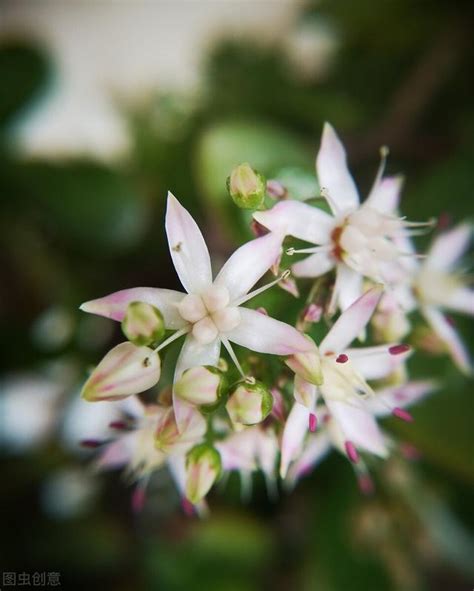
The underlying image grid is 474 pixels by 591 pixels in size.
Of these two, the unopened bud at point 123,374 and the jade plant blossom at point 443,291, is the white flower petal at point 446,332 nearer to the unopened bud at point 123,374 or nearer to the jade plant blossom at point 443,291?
the jade plant blossom at point 443,291

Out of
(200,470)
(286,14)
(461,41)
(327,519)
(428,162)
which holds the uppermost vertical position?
(286,14)

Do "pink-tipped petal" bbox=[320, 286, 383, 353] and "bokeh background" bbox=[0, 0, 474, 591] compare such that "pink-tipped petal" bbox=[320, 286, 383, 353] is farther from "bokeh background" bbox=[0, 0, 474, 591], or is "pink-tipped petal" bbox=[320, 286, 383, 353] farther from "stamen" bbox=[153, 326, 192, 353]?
"bokeh background" bbox=[0, 0, 474, 591]

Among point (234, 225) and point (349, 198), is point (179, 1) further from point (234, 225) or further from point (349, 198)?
point (349, 198)

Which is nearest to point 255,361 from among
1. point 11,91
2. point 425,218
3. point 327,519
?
point 425,218

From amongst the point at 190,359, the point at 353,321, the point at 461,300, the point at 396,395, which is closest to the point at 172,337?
the point at 190,359

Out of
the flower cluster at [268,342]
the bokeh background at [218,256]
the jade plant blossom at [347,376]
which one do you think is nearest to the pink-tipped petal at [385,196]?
the flower cluster at [268,342]

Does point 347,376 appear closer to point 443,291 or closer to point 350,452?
point 350,452
